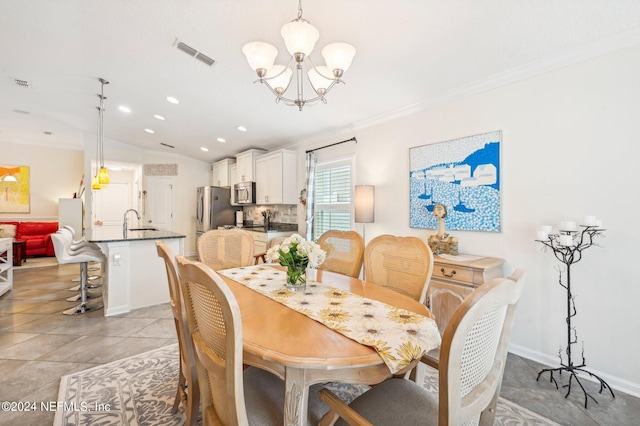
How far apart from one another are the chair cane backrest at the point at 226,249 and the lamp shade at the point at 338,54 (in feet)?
5.47

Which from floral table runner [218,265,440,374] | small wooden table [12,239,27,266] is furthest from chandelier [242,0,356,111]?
small wooden table [12,239,27,266]

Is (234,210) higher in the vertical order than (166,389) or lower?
higher

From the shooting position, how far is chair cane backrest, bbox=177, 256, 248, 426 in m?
0.85

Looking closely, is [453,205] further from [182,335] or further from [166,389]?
[166,389]

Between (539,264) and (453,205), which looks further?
(453,205)

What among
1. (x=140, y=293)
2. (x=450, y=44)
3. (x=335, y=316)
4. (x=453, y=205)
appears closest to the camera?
(x=335, y=316)

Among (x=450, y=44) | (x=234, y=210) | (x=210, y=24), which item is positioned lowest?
(x=234, y=210)

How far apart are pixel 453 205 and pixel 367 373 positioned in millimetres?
2341

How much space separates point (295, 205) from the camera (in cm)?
539

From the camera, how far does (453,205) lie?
9.55 ft

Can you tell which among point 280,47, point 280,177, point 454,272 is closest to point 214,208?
point 280,177

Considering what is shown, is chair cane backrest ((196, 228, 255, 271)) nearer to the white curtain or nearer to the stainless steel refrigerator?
the white curtain

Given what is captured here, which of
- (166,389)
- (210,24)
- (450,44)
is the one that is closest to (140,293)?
(166,389)

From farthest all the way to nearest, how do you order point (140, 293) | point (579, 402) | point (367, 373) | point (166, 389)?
point (140, 293) < point (166, 389) < point (579, 402) < point (367, 373)
